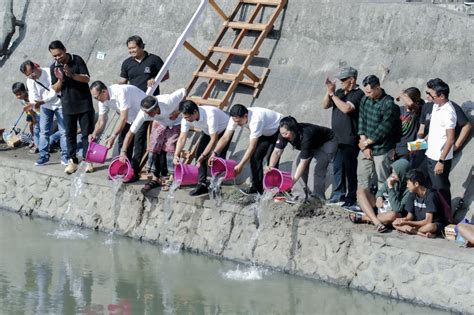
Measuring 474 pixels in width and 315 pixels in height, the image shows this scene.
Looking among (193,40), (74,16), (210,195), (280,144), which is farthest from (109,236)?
(74,16)

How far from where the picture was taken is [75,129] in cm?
1389

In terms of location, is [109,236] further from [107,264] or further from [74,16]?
[74,16]

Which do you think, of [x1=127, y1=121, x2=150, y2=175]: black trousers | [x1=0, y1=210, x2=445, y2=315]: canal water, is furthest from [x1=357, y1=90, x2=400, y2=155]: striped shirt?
[x1=127, y1=121, x2=150, y2=175]: black trousers

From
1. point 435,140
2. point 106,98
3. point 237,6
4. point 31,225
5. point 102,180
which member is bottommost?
point 31,225

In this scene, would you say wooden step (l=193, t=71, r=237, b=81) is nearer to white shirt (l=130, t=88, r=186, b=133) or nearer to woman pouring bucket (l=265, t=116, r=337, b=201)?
white shirt (l=130, t=88, r=186, b=133)

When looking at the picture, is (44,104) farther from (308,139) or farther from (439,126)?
(439,126)

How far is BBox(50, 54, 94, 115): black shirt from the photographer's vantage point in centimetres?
1367

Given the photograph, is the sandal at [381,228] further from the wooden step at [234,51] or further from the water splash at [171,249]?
the wooden step at [234,51]

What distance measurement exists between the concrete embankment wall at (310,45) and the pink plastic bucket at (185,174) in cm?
107

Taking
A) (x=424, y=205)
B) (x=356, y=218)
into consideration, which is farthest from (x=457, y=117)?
(x=356, y=218)

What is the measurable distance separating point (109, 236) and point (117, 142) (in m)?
2.17

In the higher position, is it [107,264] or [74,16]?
[74,16]

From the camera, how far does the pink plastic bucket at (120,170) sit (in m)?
13.1

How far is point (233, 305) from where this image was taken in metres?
10.5
